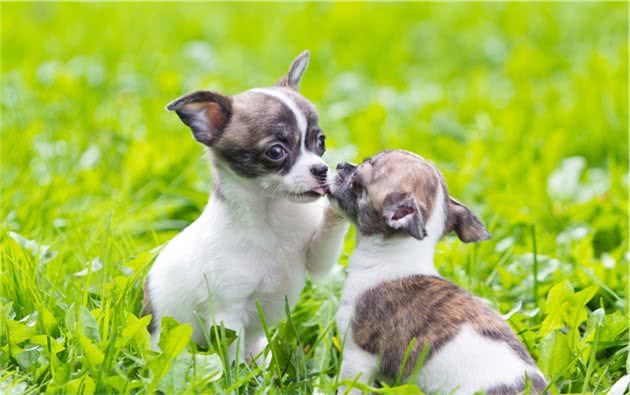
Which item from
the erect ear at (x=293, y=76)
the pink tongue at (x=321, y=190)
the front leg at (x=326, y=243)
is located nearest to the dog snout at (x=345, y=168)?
the pink tongue at (x=321, y=190)

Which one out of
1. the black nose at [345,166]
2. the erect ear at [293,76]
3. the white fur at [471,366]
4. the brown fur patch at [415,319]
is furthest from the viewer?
the erect ear at [293,76]

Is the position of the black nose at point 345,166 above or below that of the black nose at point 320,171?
above

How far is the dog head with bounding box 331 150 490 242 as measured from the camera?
3998mm

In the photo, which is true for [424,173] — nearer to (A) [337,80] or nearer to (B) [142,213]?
(B) [142,213]

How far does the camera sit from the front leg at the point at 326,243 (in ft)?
14.8

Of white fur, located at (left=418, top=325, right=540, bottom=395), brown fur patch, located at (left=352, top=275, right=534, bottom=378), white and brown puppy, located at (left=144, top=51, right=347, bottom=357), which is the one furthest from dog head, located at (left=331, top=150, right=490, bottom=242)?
white fur, located at (left=418, top=325, right=540, bottom=395)

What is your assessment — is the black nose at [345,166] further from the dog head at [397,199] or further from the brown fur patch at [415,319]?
the brown fur patch at [415,319]

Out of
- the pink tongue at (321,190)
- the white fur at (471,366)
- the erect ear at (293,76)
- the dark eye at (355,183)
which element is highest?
the erect ear at (293,76)

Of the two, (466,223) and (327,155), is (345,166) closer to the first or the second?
(466,223)

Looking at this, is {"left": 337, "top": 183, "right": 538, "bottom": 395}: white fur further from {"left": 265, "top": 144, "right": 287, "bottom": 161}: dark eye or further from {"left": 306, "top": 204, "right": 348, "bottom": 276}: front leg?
{"left": 265, "top": 144, "right": 287, "bottom": 161}: dark eye

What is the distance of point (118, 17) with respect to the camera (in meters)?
11.0

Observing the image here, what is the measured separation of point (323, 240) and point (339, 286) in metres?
0.80

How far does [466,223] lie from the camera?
4.22m

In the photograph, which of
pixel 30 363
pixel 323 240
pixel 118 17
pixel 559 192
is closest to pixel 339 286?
pixel 323 240
